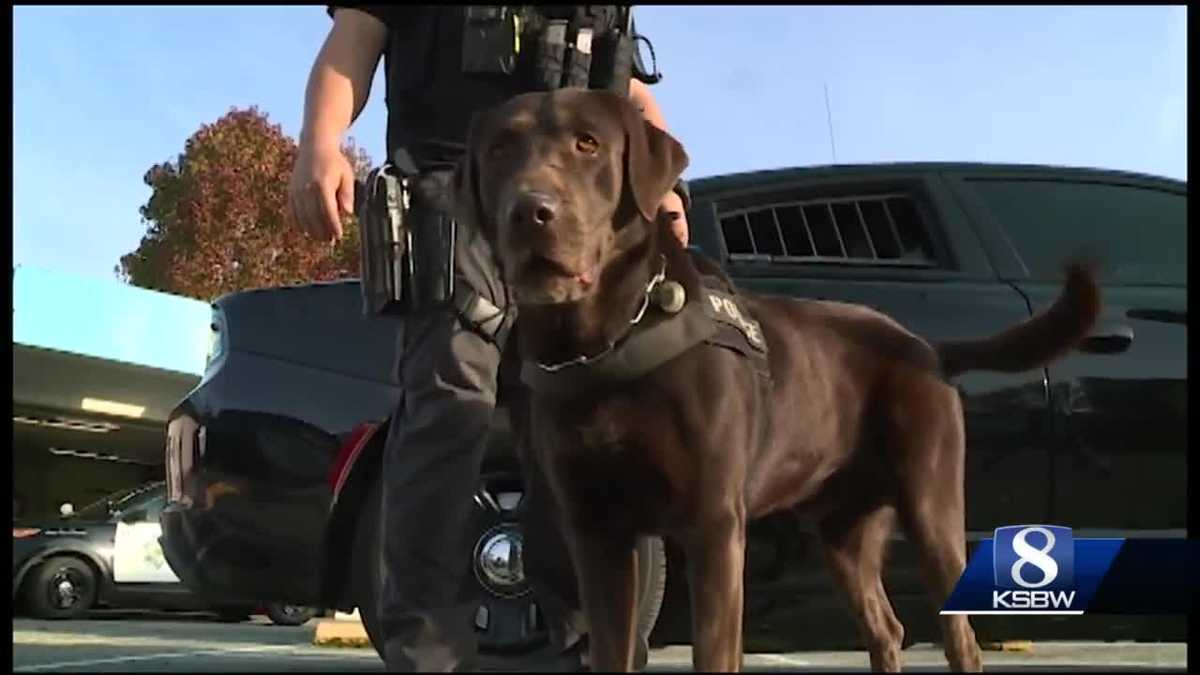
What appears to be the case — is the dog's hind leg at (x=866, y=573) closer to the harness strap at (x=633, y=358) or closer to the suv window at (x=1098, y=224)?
the harness strap at (x=633, y=358)

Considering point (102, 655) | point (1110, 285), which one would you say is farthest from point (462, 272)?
point (102, 655)

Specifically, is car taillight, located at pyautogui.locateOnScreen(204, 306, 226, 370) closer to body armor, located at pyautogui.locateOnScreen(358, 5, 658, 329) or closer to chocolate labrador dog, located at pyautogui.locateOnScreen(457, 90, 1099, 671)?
body armor, located at pyautogui.locateOnScreen(358, 5, 658, 329)

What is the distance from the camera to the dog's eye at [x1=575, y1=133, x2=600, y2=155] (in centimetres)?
215

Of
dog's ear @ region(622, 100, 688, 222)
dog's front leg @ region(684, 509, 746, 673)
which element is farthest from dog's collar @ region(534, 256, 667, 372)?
dog's front leg @ region(684, 509, 746, 673)

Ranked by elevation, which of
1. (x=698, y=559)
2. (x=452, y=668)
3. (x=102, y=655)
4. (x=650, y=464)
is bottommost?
(x=102, y=655)

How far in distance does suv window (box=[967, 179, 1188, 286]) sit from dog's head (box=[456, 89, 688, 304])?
2.04 meters

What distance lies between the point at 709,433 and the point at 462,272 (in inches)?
24.1

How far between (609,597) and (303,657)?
11.9ft

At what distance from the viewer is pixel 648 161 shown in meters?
2.23

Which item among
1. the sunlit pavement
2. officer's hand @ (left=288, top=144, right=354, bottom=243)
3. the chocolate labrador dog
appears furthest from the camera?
the sunlit pavement

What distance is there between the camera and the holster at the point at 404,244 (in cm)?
248

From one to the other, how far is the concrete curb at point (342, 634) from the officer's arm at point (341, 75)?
13.3ft

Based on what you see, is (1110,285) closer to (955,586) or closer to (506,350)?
(955,586)

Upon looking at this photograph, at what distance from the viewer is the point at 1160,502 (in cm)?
370
